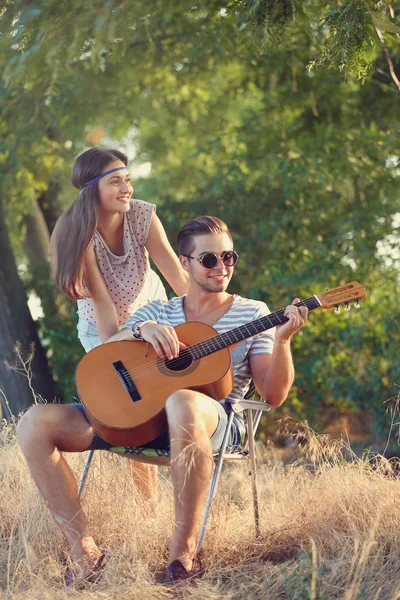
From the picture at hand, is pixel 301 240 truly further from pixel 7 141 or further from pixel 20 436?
pixel 20 436

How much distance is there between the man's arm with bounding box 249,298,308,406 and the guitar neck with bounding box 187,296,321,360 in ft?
0.15

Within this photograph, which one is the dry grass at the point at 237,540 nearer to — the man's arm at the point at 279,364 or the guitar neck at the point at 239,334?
the man's arm at the point at 279,364

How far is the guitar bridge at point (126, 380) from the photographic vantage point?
3.60m

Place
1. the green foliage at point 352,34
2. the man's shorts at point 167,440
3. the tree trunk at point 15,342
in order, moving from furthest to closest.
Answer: the tree trunk at point 15,342 < the green foliage at point 352,34 < the man's shorts at point 167,440

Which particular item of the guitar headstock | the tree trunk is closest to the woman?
the guitar headstock

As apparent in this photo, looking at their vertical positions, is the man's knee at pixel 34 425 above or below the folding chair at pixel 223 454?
above

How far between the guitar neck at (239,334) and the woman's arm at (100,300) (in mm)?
537

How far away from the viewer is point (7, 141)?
8.90 metres

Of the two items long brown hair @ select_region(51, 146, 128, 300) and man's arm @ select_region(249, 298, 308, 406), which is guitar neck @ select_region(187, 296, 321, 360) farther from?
long brown hair @ select_region(51, 146, 128, 300)

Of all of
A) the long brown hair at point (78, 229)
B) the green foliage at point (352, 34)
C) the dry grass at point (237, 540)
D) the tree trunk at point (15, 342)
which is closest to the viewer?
the dry grass at point (237, 540)

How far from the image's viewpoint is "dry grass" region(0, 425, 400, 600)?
324 centimetres

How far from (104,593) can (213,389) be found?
893 mm

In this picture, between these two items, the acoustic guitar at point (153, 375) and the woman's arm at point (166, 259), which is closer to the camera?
the acoustic guitar at point (153, 375)

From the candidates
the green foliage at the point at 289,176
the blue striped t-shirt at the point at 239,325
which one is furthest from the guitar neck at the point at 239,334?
the green foliage at the point at 289,176
